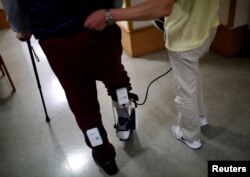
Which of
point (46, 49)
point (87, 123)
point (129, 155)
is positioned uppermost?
point (46, 49)

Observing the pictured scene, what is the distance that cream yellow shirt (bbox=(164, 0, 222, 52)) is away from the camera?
3.57 feet

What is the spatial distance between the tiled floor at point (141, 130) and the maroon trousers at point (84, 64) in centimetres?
37

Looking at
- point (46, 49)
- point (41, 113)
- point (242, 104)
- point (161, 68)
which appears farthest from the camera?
point (161, 68)

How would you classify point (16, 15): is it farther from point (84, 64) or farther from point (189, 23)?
point (189, 23)

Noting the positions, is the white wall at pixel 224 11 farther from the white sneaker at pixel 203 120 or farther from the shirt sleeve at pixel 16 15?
the shirt sleeve at pixel 16 15

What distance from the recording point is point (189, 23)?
44.4 inches

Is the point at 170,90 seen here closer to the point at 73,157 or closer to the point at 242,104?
the point at 242,104

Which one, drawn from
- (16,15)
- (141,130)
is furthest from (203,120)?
(16,15)

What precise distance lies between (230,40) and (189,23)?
1.28 metres

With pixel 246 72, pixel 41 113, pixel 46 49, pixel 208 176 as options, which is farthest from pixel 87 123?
pixel 246 72

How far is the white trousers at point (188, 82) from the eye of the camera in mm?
1232

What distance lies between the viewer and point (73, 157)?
162 centimetres

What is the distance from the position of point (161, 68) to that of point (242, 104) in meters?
0.78

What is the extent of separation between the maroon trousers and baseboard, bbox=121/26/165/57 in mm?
1200
